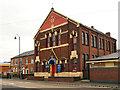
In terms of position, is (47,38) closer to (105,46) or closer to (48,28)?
(48,28)

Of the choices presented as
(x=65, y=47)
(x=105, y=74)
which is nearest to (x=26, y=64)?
(x=65, y=47)

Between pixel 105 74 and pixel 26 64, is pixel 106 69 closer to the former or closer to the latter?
pixel 105 74

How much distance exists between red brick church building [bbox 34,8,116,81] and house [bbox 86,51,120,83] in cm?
384

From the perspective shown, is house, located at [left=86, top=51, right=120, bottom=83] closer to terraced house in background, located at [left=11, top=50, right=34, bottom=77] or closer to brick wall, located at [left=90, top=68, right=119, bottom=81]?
brick wall, located at [left=90, top=68, right=119, bottom=81]

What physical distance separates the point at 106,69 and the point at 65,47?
10683 mm

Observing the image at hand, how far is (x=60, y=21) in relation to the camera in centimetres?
3466

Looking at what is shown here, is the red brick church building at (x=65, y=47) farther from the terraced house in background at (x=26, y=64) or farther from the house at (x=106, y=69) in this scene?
the terraced house in background at (x=26, y=64)

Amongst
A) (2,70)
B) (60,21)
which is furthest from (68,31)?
(2,70)

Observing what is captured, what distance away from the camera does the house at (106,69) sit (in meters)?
23.2

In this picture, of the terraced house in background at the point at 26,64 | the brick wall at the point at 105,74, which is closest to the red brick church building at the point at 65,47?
the brick wall at the point at 105,74

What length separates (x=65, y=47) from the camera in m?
32.9

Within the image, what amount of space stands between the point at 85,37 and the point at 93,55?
4.19 meters

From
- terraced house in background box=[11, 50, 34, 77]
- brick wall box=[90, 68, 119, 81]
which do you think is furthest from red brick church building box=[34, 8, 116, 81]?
terraced house in background box=[11, 50, 34, 77]

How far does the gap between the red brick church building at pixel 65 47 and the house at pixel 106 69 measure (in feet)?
12.6
